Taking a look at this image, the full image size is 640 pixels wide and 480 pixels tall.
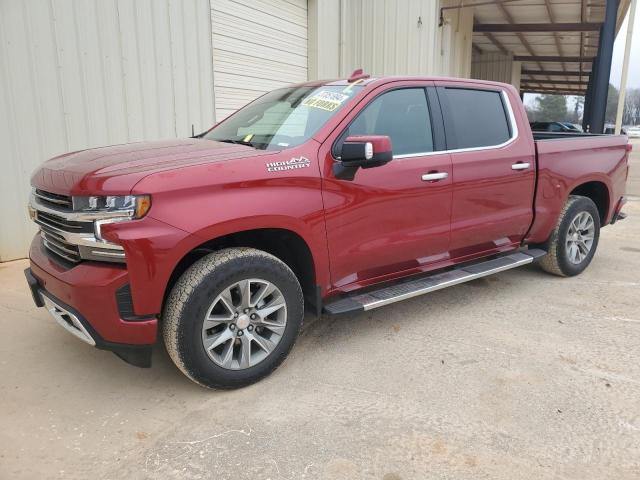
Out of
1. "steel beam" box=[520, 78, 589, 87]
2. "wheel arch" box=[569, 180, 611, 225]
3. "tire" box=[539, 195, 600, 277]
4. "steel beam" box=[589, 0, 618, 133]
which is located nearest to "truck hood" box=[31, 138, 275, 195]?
"tire" box=[539, 195, 600, 277]

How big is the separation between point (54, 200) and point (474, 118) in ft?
10.5

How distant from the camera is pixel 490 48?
75.1 feet

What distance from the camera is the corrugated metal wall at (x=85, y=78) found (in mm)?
5297

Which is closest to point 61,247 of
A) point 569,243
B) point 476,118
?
point 476,118

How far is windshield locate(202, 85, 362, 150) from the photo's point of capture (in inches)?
137

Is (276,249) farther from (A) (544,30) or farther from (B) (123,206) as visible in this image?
(A) (544,30)

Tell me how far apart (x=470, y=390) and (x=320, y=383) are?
91 cm

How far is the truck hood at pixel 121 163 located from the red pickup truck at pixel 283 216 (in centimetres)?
1

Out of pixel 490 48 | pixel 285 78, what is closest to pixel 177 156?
pixel 285 78

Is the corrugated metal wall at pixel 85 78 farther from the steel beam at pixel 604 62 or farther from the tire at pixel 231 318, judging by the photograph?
the steel beam at pixel 604 62

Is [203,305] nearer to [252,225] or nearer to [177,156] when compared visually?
[252,225]

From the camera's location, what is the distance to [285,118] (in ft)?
12.3

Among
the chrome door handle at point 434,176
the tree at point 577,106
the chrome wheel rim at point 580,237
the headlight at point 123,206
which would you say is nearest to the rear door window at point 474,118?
the chrome door handle at point 434,176

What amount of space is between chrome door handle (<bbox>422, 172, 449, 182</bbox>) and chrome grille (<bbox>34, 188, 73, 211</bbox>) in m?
2.33
